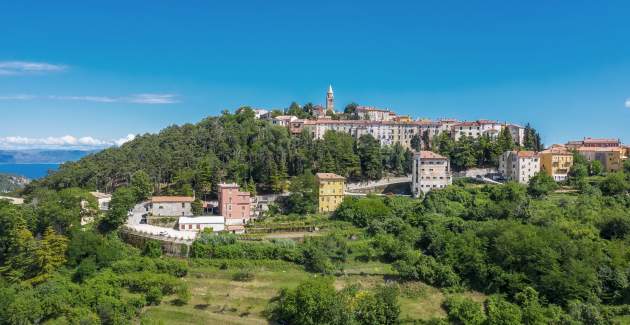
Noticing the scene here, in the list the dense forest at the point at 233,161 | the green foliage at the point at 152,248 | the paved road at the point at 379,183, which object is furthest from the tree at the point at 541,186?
the green foliage at the point at 152,248

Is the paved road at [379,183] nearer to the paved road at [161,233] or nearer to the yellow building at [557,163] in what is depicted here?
the yellow building at [557,163]

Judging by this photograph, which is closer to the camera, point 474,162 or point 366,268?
point 366,268

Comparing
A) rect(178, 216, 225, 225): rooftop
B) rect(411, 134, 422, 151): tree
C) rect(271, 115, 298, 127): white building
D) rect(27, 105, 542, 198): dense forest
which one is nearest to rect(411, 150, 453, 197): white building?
rect(27, 105, 542, 198): dense forest

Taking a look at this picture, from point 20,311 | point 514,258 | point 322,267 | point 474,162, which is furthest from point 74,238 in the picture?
point 474,162

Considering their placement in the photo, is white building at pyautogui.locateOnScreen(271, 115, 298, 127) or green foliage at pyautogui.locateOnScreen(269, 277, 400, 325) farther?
white building at pyautogui.locateOnScreen(271, 115, 298, 127)

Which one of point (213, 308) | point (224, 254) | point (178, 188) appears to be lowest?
point (213, 308)

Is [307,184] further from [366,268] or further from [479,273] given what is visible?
[479,273]

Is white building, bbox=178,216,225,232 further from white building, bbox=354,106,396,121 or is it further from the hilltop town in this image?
white building, bbox=354,106,396,121

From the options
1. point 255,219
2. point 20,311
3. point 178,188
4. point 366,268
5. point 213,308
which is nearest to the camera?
point 20,311
